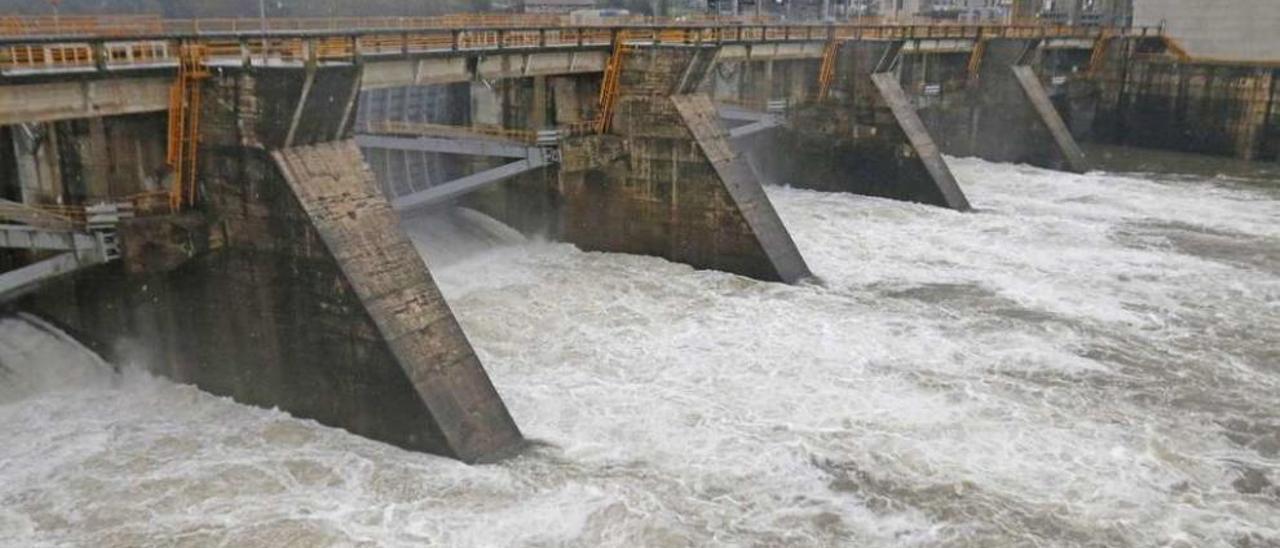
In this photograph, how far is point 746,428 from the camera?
1638 cm

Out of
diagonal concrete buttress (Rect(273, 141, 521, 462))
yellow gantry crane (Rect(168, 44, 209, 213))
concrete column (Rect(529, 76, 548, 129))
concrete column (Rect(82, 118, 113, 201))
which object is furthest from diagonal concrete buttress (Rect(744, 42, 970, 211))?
concrete column (Rect(82, 118, 113, 201))

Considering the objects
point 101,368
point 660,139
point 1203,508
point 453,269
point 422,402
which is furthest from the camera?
point 660,139

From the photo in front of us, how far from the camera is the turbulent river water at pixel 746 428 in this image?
44.7 feet

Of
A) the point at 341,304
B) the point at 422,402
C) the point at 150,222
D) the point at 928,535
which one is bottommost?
the point at 928,535

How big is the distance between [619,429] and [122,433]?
755 cm

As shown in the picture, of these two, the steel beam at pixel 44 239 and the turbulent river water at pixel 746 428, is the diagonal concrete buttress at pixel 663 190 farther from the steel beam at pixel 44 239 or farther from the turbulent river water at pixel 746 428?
the steel beam at pixel 44 239

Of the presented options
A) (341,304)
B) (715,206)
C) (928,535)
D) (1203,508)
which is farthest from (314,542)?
(715,206)

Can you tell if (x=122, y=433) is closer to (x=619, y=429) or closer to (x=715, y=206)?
(x=619, y=429)

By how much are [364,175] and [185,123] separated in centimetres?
285

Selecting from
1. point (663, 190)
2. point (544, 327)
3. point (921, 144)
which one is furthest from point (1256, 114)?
point (544, 327)

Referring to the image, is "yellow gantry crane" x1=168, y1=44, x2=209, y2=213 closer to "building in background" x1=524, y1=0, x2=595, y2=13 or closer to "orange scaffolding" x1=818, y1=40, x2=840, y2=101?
"orange scaffolding" x1=818, y1=40, x2=840, y2=101

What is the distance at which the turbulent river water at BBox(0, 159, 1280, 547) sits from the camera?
13609mm

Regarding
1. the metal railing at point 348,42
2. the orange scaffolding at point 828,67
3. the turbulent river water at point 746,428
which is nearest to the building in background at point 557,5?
the orange scaffolding at point 828,67

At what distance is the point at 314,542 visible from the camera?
12969 mm
